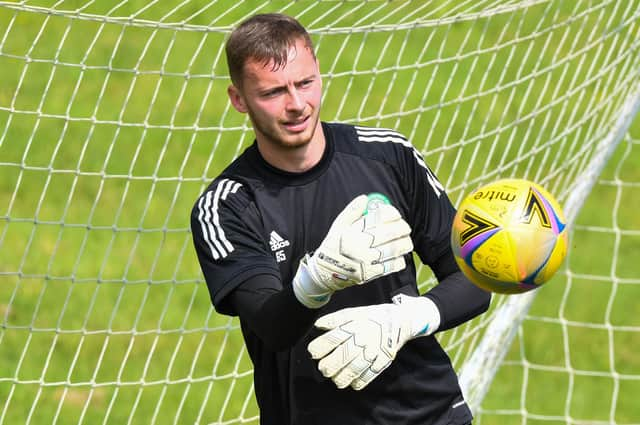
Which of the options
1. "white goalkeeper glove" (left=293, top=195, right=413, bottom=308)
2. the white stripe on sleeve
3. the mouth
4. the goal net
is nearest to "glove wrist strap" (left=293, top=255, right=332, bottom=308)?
"white goalkeeper glove" (left=293, top=195, right=413, bottom=308)

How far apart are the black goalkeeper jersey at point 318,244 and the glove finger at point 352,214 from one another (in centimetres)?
Result: 35

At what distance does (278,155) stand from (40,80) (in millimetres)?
6051

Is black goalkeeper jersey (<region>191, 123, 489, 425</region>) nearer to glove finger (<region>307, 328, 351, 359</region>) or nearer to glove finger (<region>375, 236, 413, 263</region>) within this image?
glove finger (<region>307, 328, 351, 359</region>)

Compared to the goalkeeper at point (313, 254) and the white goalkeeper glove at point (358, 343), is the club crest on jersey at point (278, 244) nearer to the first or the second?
the goalkeeper at point (313, 254)

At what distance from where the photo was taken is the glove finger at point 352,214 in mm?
3455

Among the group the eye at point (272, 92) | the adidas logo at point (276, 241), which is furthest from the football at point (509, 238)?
the eye at point (272, 92)

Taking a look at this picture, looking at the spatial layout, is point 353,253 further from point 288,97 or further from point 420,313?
point 288,97

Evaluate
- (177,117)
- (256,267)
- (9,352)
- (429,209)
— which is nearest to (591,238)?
(177,117)

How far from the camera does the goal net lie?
19.0 feet

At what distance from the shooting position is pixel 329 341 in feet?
11.9

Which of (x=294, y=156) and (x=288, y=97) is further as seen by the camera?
(x=294, y=156)

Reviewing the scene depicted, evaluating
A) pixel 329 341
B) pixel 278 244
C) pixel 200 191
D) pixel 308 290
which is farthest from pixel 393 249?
pixel 200 191

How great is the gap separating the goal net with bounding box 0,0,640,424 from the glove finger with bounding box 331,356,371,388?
1871mm

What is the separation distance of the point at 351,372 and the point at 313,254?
1.19 ft
